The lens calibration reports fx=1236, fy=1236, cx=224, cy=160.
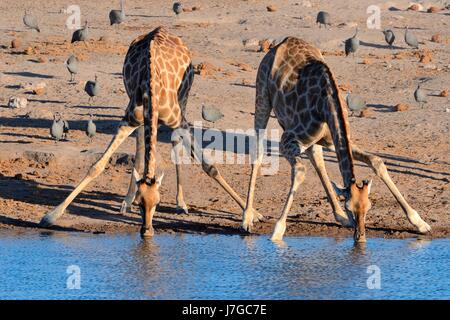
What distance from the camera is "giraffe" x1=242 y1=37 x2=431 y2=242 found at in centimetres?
1494

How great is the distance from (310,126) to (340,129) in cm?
97

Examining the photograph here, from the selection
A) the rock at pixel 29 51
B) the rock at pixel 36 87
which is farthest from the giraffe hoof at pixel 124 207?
the rock at pixel 29 51

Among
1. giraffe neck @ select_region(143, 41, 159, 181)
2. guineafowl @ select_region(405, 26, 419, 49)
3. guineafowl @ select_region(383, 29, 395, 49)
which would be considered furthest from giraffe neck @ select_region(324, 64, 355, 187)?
guineafowl @ select_region(383, 29, 395, 49)

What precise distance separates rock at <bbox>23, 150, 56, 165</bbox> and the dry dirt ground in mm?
24

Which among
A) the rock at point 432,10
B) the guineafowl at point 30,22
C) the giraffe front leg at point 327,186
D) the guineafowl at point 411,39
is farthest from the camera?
the rock at point 432,10

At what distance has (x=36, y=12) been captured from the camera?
36.4 meters

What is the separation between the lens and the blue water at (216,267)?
1292 centimetres

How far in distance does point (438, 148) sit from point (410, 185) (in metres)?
2.82

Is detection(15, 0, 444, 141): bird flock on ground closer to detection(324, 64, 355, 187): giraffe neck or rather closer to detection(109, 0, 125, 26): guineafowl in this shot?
detection(109, 0, 125, 26): guineafowl

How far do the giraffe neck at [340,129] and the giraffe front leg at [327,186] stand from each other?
167 cm

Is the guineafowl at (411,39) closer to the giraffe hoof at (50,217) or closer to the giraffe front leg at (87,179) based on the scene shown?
the giraffe front leg at (87,179)
